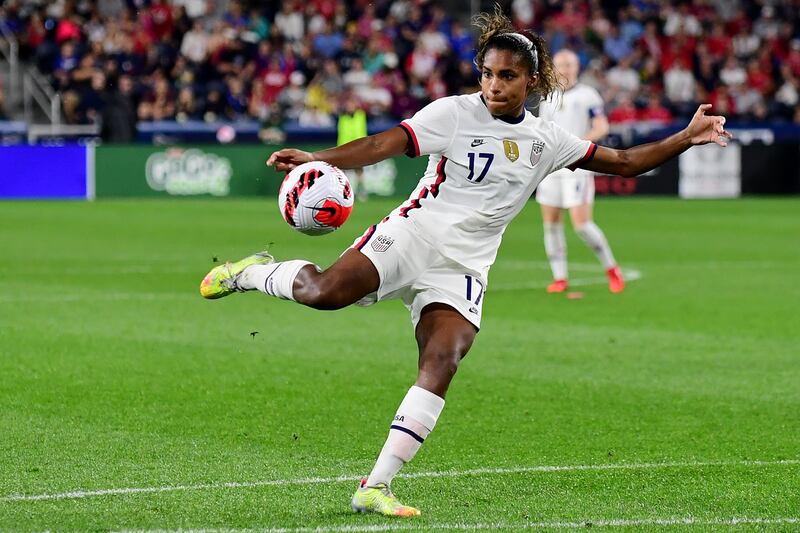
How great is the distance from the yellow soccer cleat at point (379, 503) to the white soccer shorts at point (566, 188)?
328 inches

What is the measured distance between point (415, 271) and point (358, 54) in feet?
88.3

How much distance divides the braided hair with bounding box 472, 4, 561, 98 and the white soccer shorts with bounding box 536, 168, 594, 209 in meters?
7.34

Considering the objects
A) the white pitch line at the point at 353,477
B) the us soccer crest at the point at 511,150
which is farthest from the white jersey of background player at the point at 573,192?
the us soccer crest at the point at 511,150

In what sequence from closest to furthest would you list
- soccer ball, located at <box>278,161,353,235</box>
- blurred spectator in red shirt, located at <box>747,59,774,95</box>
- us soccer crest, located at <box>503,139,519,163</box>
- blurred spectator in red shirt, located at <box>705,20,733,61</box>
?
soccer ball, located at <box>278,161,353,235</box> → us soccer crest, located at <box>503,139,519,163</box> → blurred spectator in red shirt, located at <box>747,59,774,95</box> → blurred spectator in red shirt, located at <box>705,20,733,61</box>

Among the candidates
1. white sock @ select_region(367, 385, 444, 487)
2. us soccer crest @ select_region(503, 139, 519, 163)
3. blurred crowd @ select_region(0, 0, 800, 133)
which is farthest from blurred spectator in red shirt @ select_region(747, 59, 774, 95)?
white sock @ select_region(367, 385, 444, 487)

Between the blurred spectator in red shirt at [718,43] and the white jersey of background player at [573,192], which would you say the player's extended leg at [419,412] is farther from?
the blurred spectator in red shirt at [718,43]

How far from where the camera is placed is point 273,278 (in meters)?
5.86

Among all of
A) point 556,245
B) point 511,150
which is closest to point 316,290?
point 511,150

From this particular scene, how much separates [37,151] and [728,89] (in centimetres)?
1548

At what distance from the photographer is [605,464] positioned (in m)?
6.53

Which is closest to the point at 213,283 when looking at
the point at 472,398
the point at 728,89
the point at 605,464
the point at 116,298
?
the point at 605,464

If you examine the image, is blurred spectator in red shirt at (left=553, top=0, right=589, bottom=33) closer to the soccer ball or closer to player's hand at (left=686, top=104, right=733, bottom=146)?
player's hand at (left=686, top=104, right=733, bottom=146)

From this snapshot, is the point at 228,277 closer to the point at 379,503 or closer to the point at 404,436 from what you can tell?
the point at 404,436

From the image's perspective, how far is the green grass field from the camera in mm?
5605
